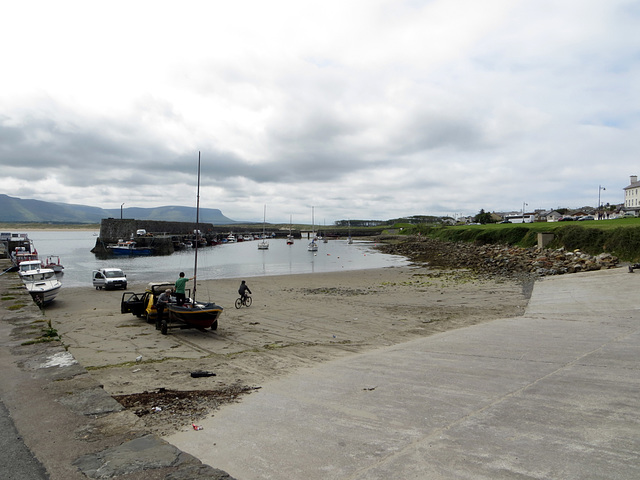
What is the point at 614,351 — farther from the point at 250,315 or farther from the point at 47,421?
the point at 250,315

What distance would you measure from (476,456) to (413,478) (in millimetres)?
1061

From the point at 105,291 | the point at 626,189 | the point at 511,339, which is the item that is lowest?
the point at 105,291

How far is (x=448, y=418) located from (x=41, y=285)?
92.7 ft

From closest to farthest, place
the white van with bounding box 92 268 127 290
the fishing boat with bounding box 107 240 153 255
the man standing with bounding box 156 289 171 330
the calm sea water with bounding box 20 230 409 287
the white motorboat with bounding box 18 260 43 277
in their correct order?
the man standing with bounding box 156 289 171 330
the white motorboat with bounding box 18 260 43 277
the white van with bounding box 92 268 127 290
the calm sea water with bounding box 20 230 409 287
the fishing boat with bounding box 107 240 153 255

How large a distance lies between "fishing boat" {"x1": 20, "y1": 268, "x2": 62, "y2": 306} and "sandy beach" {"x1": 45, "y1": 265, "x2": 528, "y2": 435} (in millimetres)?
1062

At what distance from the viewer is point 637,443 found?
5.49m

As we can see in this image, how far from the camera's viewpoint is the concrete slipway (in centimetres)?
508

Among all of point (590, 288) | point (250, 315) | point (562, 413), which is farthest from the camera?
point (590, 288)

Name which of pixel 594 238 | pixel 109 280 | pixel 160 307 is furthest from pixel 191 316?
pixel 594 238

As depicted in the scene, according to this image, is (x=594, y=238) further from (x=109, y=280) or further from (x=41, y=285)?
(x=41, y=285)

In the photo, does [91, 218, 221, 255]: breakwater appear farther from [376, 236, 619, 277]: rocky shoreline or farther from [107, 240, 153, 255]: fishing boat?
[376, 236, 619, 277]: rocky shoreline

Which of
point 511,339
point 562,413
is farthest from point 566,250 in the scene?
point 562,413

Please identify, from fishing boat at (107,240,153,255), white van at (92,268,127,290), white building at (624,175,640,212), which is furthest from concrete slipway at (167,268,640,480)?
white building at (624,175,640,212)

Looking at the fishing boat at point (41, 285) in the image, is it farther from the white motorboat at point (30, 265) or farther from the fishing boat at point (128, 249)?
the fishing boat at point (128, 249)
